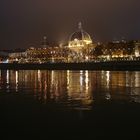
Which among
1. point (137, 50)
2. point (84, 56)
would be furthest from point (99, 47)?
point (137, 50)

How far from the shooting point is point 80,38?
602 feet

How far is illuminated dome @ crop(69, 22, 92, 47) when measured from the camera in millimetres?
173375

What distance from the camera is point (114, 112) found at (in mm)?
15367

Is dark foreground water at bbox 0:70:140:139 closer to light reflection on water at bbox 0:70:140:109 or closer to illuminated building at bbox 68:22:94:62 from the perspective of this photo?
light reflection on water at bbox 0:70:140:109

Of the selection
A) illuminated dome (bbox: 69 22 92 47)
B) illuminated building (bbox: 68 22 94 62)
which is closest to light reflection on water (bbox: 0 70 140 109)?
illuminated building (bbox: 68 22 94 62)

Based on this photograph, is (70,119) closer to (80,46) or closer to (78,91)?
(78,91)

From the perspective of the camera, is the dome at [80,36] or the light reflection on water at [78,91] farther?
the dome at [80,36]

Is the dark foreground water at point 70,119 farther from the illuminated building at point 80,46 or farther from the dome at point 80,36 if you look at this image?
the dome at point 80,36

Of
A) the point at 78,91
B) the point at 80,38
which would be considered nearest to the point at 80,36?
the point at 80,38

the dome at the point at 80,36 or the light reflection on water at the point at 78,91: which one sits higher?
the dome at the point at 80,36

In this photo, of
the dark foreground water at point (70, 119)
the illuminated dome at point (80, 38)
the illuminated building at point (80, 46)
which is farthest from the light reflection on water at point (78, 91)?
the illuminated dome at point (80, 38)

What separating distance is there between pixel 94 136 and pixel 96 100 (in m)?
8.11

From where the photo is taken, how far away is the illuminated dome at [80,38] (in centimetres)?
17338

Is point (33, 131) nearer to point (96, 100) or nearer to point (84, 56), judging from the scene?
point (96, 100)
